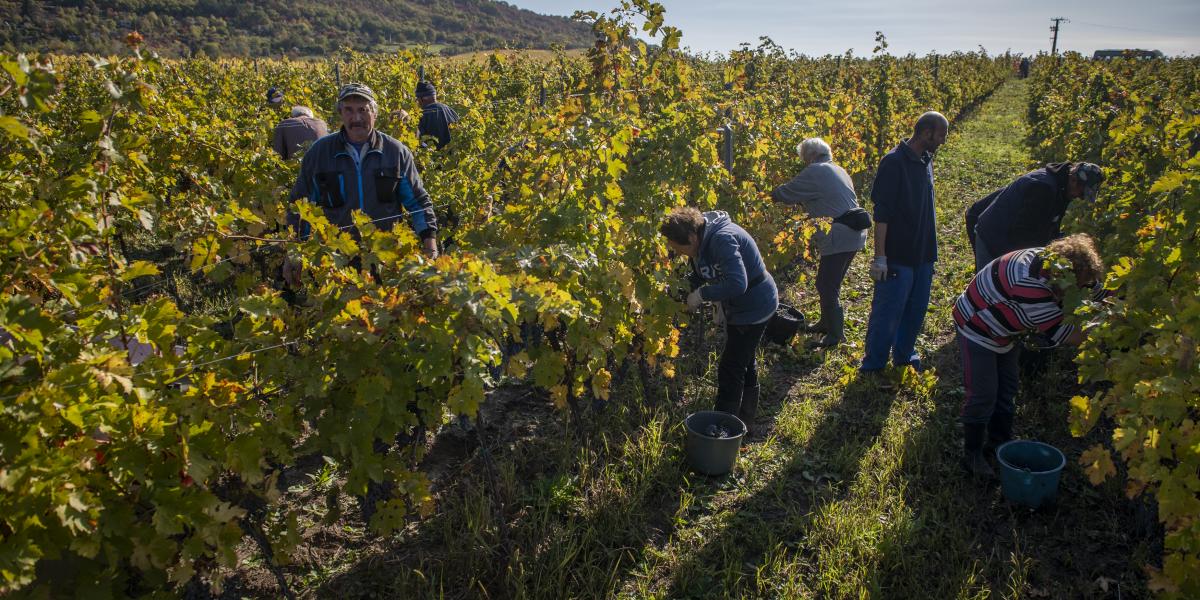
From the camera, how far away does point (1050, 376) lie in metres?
4.30

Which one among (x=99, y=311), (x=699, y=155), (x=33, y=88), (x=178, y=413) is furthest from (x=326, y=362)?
(x=699, y=155)

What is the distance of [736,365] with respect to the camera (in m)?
3.75

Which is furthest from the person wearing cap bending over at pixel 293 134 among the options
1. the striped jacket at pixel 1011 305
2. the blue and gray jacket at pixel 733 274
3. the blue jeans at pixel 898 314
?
the striped jacket at pixel 1011 305

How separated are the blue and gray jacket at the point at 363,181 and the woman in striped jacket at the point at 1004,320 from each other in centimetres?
305

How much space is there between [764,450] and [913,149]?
2174 mm

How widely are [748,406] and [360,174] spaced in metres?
2.70

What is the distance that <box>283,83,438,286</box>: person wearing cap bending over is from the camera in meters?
3.49

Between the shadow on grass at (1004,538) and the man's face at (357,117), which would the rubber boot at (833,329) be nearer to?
the shadow on grass at (1004,538)

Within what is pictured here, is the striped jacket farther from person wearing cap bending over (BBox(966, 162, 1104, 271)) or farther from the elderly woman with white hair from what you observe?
the elderly woman with white hair

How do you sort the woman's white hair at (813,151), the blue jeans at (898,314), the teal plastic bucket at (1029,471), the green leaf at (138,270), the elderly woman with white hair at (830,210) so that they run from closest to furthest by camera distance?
the green leaf at (138,270), the teal plastic bucket at (1029,471), the blue jeans at (898,314), the elderly woman with white hair at (830,210), the woman's white hair at (813,151)

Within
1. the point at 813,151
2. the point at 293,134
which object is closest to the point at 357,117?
the point at 293,134

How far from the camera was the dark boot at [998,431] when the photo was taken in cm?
360

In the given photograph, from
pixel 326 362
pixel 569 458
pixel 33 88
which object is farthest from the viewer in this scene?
pixel 569 458

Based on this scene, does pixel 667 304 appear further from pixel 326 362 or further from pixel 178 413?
pixel 178 413
